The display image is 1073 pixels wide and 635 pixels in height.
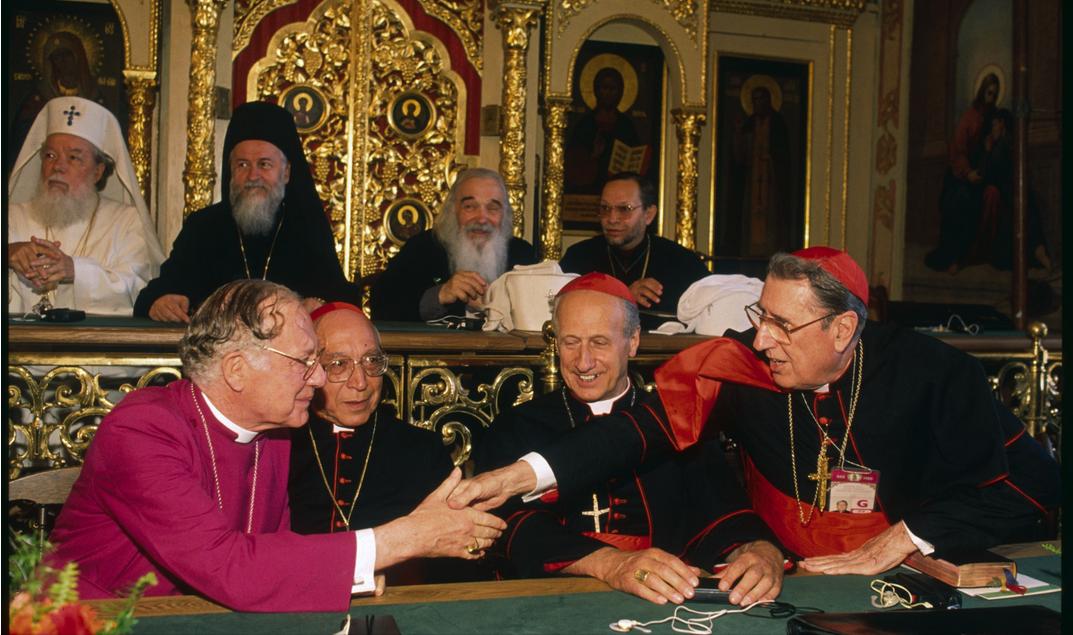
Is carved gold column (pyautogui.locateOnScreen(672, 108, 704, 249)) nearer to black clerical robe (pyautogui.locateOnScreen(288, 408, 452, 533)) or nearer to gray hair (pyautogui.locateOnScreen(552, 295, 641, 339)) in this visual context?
gray hair (pyautogui.locateOnScreen(552, 295, 641, 339))

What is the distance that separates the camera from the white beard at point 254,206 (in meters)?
5.70

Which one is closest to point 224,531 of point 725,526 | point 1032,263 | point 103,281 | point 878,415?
point 725,526

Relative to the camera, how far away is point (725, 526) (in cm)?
323

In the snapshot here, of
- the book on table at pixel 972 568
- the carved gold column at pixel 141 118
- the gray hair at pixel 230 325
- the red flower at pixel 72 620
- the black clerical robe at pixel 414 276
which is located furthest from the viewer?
the carved gold column at pixel 141 118

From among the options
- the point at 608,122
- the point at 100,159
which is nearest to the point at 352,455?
the point at 100,159

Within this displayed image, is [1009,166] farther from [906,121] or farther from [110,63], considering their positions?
[110,63]

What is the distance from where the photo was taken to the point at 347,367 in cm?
349

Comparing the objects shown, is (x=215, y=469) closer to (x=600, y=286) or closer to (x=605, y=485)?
(x=605, y=485)

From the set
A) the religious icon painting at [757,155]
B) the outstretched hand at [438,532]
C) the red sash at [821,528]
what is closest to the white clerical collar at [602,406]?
the red sash at [821,528]

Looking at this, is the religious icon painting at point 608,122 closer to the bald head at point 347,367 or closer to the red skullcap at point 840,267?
the bald head at point 347,367

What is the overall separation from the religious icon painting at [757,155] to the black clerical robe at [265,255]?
15.0ft

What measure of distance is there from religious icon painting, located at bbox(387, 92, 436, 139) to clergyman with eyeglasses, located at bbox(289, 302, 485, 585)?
461 cm

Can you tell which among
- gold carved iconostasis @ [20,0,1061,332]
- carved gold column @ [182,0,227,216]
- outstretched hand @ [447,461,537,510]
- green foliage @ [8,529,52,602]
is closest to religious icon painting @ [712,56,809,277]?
gold carved iconostasis @ [20,0,1061,332]

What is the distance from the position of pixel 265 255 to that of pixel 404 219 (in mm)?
2227
